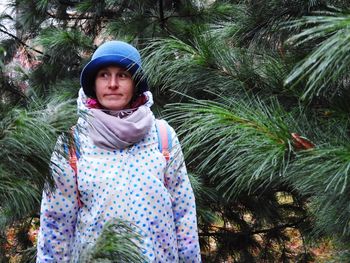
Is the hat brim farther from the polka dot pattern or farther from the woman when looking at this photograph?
the polka dot pattern

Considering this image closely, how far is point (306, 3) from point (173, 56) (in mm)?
498

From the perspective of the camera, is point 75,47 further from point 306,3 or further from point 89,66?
point 306,3

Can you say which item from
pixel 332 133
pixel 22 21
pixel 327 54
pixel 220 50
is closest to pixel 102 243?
pixel 327 54

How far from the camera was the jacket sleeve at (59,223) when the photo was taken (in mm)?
2107

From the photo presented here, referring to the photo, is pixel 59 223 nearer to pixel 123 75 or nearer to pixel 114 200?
pixel 114 200

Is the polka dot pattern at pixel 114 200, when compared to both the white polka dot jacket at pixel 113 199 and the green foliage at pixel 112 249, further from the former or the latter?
the green foliage at pixel 112 249

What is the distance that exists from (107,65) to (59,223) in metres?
0.63

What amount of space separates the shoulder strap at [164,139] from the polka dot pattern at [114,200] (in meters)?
0.02

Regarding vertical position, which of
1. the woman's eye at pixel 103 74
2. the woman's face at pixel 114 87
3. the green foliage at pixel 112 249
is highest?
the woman's eye at pixel 103 74

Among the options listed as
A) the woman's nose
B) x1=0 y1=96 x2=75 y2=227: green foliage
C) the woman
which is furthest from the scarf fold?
x1=0 y1=96 x2=75 y2=227: green foliage

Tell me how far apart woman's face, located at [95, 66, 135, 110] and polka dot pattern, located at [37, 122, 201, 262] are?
162mm

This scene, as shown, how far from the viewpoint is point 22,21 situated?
4164mm

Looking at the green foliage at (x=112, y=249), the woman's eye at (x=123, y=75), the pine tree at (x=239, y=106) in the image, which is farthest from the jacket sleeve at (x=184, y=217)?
the green foliage at (x=112, y=249)

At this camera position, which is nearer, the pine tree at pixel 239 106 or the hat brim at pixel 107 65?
the pine tree at pixel 239 106
